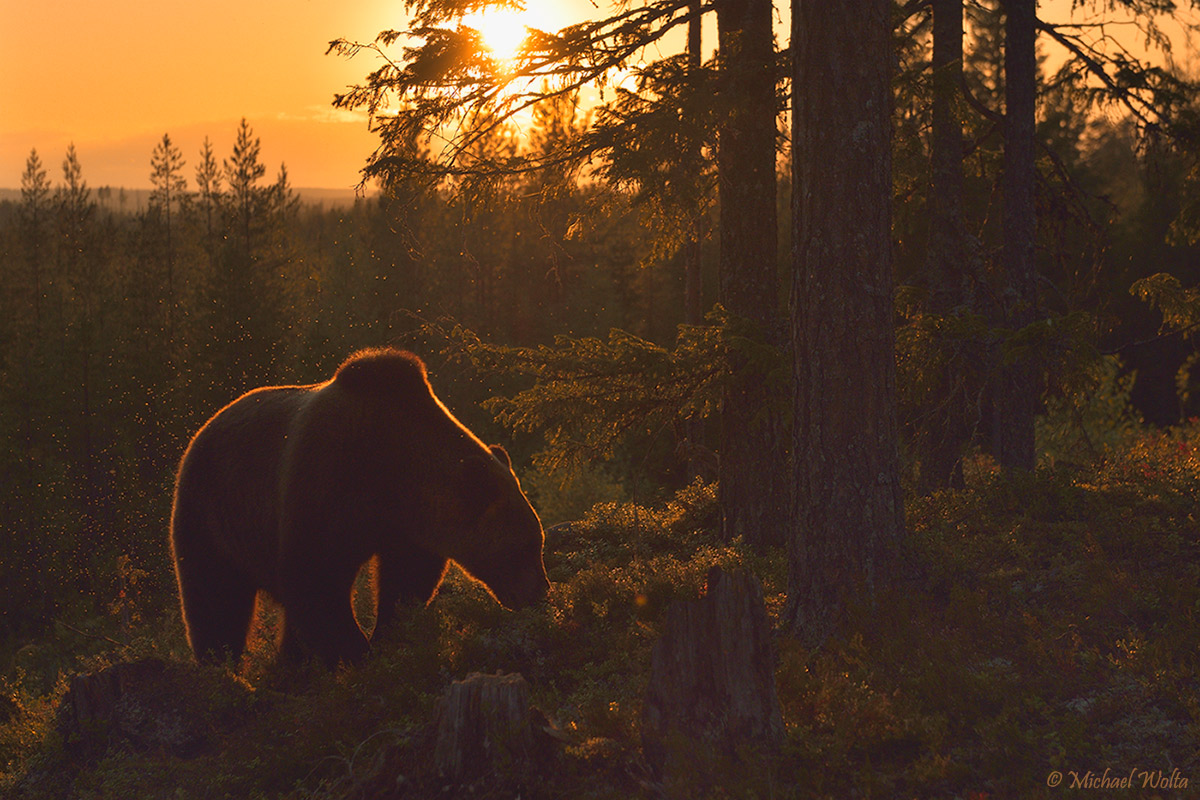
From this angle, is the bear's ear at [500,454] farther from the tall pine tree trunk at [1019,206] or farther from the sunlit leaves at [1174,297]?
the sunlit leaves at [1174,297]

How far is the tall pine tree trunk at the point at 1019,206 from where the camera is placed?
1028cm

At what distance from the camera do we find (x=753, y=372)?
832 centimetres

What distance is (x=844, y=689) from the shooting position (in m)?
4.77

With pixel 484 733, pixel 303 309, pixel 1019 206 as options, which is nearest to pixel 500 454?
pixel 484 733

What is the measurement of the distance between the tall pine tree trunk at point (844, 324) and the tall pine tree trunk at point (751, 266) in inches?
105

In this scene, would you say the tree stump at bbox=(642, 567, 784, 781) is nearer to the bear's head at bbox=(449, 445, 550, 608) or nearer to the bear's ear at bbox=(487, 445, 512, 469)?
the bear's head at bbox=(449, 445, 550, 608)

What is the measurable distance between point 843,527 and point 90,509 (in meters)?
34.4

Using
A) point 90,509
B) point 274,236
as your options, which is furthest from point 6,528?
point 274,236

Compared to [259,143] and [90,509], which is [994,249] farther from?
[259,143]

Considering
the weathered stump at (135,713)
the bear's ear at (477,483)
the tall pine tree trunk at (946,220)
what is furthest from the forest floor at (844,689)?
the tall pine tree trunk at (946,220)

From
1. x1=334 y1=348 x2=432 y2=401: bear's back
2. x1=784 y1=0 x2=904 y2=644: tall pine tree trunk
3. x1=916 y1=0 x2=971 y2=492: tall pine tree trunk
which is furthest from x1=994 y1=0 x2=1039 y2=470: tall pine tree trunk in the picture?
x1=334 y1=348 x2=432 y2=401: bear's back

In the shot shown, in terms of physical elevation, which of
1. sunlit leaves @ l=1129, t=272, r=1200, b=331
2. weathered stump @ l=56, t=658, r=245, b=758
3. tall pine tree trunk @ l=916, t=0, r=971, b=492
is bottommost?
weathered stump @ l=56, t=658, r=245, b=758

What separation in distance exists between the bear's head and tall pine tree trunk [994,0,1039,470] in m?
6.23

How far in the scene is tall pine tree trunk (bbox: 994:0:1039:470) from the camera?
10.3 m
